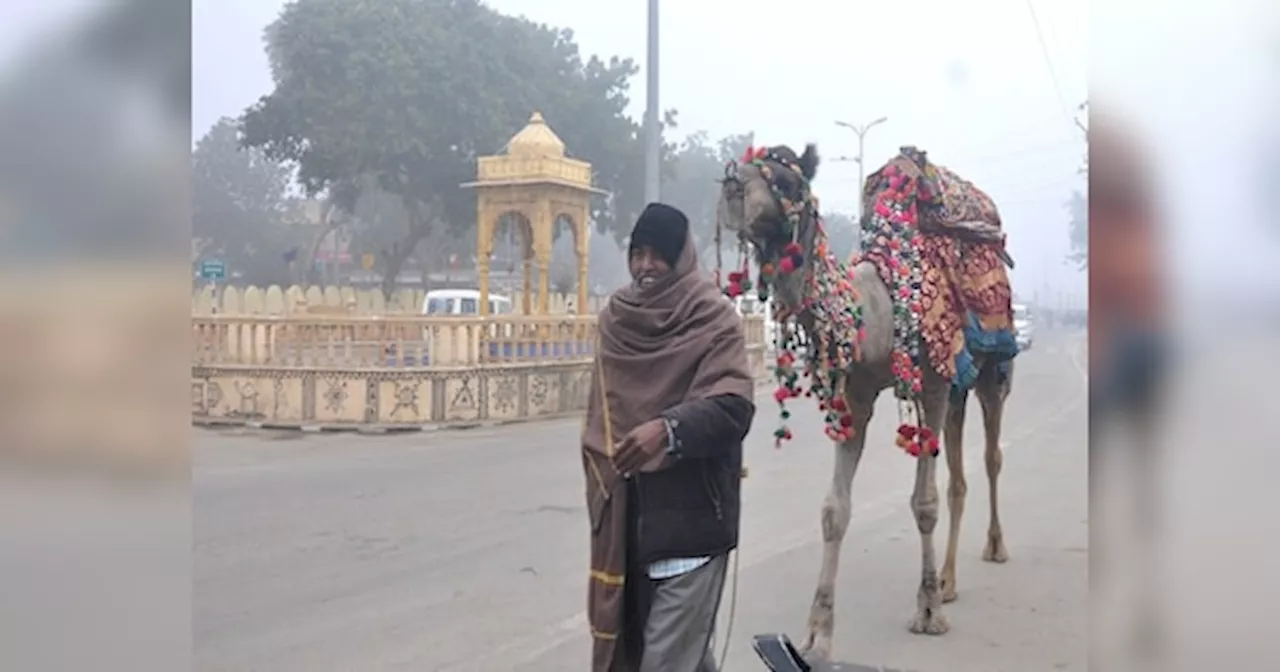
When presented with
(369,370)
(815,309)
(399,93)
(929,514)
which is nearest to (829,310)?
(815,309)

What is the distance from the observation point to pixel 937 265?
5.59 m

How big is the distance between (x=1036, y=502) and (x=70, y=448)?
8599 millimetres

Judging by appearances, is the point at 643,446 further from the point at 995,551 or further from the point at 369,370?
the point at 369,370

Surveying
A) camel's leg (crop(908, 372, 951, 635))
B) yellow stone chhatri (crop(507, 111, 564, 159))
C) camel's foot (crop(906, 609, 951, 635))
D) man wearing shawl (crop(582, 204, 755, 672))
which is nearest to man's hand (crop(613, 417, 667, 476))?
man wearing shawl (crop(582, 204, 755, 672))

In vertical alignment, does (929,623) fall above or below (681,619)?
below

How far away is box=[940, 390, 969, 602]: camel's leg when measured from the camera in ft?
20.5

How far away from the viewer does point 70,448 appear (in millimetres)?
1698

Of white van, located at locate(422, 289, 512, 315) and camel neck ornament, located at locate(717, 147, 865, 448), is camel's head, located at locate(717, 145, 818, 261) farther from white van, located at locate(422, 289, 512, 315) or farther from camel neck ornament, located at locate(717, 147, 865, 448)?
white van, located at locate(422, 289, 512, 315)

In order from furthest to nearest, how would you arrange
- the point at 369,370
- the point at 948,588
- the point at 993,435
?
the point at 369,370
the point at 993,435
the point at 948,588

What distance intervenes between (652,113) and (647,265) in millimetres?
7255

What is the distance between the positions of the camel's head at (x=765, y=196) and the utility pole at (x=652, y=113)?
5.73 metres

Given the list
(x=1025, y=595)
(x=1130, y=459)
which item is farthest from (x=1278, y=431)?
(x=1025, y=595)

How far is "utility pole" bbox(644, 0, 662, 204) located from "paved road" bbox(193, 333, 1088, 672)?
2.77 m

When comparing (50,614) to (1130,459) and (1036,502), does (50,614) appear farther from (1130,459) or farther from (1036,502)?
(1036,502)
